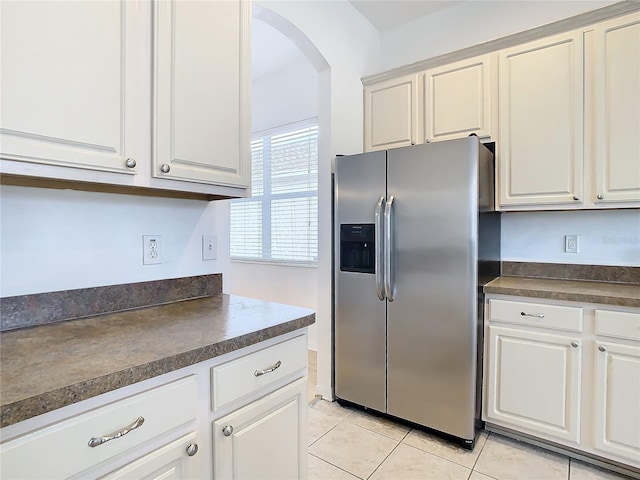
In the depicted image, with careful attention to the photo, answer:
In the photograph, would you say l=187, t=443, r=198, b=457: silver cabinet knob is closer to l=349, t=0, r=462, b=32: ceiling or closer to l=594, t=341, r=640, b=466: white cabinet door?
l=594, t=341, r=640, b=466: white cabinet door

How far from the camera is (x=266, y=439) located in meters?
1.11

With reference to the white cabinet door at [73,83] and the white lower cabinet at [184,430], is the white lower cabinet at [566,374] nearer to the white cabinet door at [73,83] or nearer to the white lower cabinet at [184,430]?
the white lower cabinet at [184,430]

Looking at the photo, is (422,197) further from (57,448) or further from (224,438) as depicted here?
(57,448)

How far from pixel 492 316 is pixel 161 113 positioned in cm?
193

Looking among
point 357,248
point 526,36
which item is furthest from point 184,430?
point 526,36

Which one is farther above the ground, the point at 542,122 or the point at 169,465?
the point at 542,122

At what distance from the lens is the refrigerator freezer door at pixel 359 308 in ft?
7.20

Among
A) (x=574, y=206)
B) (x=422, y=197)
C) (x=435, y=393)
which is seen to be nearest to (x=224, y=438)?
(x=435, y=393)

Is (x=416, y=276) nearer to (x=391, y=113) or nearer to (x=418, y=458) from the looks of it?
(x=418, y=458)

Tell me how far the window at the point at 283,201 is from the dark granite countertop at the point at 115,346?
7.64 feet

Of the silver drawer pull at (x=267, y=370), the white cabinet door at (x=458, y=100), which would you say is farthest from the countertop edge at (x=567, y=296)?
the silver drawer pull at (x=267, y=370)

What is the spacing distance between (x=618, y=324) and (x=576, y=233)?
748 mm

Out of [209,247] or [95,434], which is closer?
[95,434]

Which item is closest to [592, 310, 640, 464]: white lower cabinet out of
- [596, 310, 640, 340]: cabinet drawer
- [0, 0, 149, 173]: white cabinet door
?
[596, 310, 640, 340]: cabinet drawer
